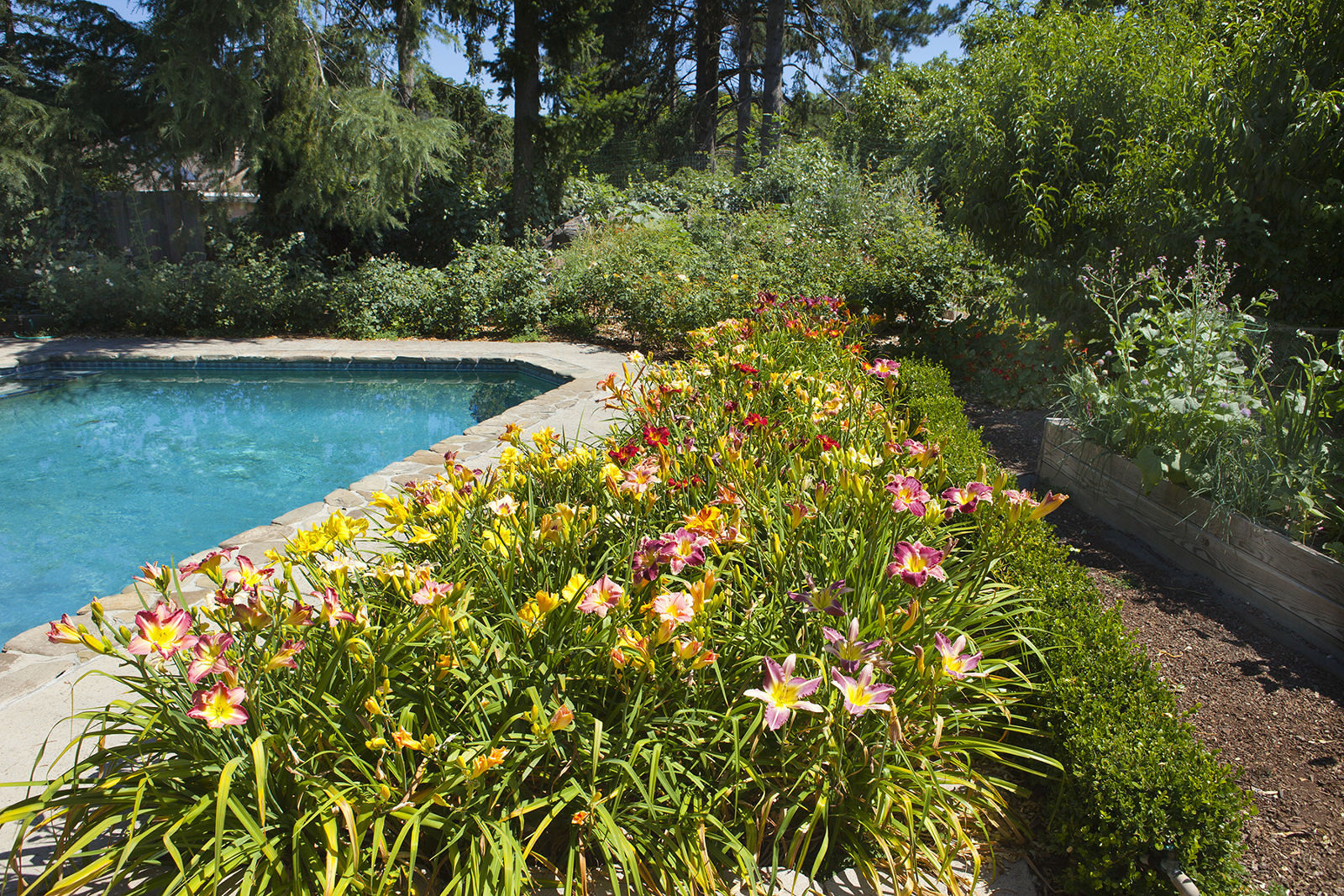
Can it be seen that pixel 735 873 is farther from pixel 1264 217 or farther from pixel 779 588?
pixel 1264 217

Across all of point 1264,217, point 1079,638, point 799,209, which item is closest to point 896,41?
point 799,209

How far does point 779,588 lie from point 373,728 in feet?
3.26

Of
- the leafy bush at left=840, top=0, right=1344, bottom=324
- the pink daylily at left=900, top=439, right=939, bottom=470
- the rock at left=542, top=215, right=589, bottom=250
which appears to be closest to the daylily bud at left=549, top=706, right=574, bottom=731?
the pink daylily at left=900, top=439, right=939, bottom=470

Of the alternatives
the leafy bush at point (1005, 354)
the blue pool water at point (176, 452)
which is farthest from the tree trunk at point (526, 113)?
the leafy bush at point (1005, 354)

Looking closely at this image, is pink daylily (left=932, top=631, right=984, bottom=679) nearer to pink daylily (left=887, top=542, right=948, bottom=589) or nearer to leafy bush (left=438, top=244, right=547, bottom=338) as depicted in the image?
pink daylily (left=887, top=542, right=948, bottom=589)

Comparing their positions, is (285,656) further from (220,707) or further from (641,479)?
(641,479)

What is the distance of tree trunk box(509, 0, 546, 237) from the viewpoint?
12289 mm

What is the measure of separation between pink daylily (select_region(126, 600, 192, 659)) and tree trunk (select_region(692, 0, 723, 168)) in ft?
59.6

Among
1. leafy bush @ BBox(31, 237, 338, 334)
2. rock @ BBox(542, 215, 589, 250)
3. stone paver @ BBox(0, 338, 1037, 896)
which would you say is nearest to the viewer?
stone paver @ BBox(0, 338, 1037, 896)

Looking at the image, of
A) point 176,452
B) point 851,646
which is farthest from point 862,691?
point 176,452

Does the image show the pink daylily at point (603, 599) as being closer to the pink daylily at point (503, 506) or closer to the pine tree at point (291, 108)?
the pink daylily at point (503, 506)

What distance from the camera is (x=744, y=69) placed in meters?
18.8

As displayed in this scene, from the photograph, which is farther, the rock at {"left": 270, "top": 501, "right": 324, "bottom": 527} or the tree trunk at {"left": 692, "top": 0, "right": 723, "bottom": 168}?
the tree trunk at {"left": 692, "top": 0, "right": 723, "bottom": 168}

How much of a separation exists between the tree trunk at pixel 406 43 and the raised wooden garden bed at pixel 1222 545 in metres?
12.0
